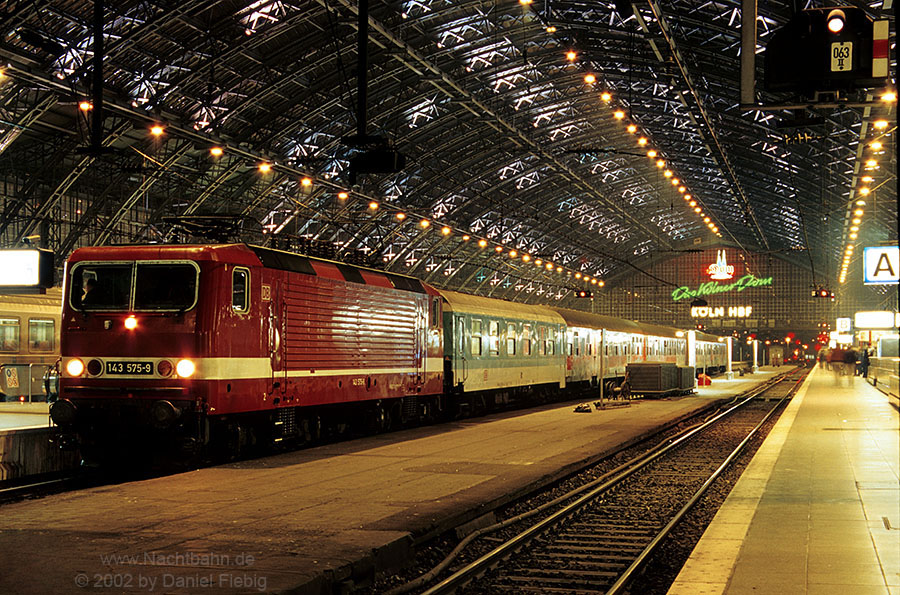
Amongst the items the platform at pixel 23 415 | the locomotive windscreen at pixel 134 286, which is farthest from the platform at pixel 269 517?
the platform at pixel 23 415

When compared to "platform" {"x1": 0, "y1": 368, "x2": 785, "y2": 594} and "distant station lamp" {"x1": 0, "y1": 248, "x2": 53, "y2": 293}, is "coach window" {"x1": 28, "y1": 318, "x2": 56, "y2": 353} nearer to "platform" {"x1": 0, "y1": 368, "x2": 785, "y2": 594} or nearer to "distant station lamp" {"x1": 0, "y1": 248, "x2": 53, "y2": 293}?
"distant station lamp" {"x1": 0, "y1": 248, "x2": 53, "y2": 293}

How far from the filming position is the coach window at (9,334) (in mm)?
27234

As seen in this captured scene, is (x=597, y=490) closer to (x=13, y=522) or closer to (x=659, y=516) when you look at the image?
(x=659, y=516)

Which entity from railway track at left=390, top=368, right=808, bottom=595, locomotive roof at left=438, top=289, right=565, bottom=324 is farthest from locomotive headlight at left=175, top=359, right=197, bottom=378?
locomotive roof at left=438, top=289, right=565, bottom=324

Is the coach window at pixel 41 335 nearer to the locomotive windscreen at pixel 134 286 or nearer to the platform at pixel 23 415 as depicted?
the platform at pixel 23 415

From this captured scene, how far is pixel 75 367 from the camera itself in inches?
580

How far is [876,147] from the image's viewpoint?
3541cm

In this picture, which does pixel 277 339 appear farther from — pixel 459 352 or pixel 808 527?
pixel 459 352

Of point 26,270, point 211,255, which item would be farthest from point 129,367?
point 26,270

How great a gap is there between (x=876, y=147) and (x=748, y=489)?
2617 centimetres

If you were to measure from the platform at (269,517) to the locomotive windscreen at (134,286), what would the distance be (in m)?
2.80

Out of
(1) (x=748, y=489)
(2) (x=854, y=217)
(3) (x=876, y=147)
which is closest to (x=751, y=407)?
(3) (x=876, y=147)

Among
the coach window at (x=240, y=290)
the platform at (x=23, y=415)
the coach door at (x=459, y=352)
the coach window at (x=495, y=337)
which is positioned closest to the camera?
the coach window at (x=240, y=290)

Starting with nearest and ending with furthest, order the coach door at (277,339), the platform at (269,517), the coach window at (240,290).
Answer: the platform at (269,517), the coach window at (240,290), the coach door at (277,339)
